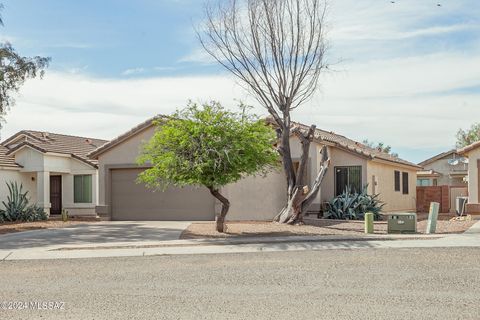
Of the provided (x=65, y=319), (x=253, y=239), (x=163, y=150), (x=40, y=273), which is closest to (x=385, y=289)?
(x=65, y=319)

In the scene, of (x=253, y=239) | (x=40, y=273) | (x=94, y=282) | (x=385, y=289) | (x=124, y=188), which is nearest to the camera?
(x=385, y=289)

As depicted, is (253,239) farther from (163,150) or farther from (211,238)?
(163,150)

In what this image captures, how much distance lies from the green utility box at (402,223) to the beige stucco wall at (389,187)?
769 centimetres

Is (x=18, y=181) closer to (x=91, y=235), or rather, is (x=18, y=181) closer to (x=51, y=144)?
(x=51, y=144)

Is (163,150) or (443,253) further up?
(163,150)

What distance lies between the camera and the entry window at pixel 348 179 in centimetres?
2762

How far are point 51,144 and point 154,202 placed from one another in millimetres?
8463

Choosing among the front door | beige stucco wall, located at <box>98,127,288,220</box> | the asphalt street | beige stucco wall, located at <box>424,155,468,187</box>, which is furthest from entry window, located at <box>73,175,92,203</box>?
beige stucco wall, located at <box>424,155,468,187</box>

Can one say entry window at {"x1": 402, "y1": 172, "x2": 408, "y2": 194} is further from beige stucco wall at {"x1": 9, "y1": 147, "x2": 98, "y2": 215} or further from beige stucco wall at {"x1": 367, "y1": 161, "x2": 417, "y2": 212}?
beige stucco wall at {"x1": 9, "y1": 147, "x2": 98, "y2": 215}

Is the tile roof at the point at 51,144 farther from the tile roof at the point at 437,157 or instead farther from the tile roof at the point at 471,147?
the tile roof at the point at 437,157

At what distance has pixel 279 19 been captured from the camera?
2309 centimetres

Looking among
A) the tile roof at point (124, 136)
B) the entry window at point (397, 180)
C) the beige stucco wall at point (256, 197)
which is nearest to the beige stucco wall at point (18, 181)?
the tile roof at point (124, 136)

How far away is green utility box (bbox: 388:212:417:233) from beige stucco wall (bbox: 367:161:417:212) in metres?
7.69

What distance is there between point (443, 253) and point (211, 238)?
701cm
